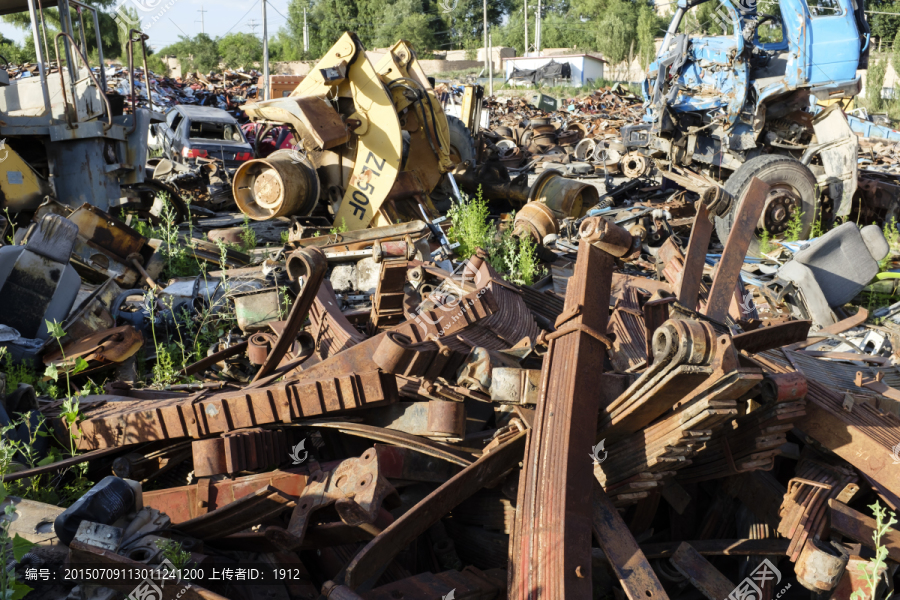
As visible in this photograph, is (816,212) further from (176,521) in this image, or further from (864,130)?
(864,130)

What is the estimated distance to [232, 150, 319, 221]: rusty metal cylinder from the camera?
6402 millimetres

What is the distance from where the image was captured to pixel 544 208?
6.55 meters

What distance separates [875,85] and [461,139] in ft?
81.9

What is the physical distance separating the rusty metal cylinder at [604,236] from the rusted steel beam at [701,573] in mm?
1031

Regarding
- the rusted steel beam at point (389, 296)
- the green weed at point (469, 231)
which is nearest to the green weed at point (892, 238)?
the green weed at point (469, 231)

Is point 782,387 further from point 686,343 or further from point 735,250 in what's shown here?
point 735,250

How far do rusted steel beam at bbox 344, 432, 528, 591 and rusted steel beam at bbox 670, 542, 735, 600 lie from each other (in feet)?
2.05

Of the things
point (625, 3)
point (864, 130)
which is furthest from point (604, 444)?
point (625, 3)

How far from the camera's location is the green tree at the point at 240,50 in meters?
38.2

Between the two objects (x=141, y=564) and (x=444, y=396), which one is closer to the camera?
(x=141, y=564)

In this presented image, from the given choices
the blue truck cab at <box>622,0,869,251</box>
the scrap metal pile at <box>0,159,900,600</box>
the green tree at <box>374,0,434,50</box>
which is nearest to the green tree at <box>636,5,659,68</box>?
the green tree at <box>374,0,434,50</box>

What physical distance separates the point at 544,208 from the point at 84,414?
4642 millimetres

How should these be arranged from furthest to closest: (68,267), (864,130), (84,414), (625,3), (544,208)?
(625,3) → (864,130) → (544,208) → (68,267) → (84,414)

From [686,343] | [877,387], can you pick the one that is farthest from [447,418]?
[877,387]
